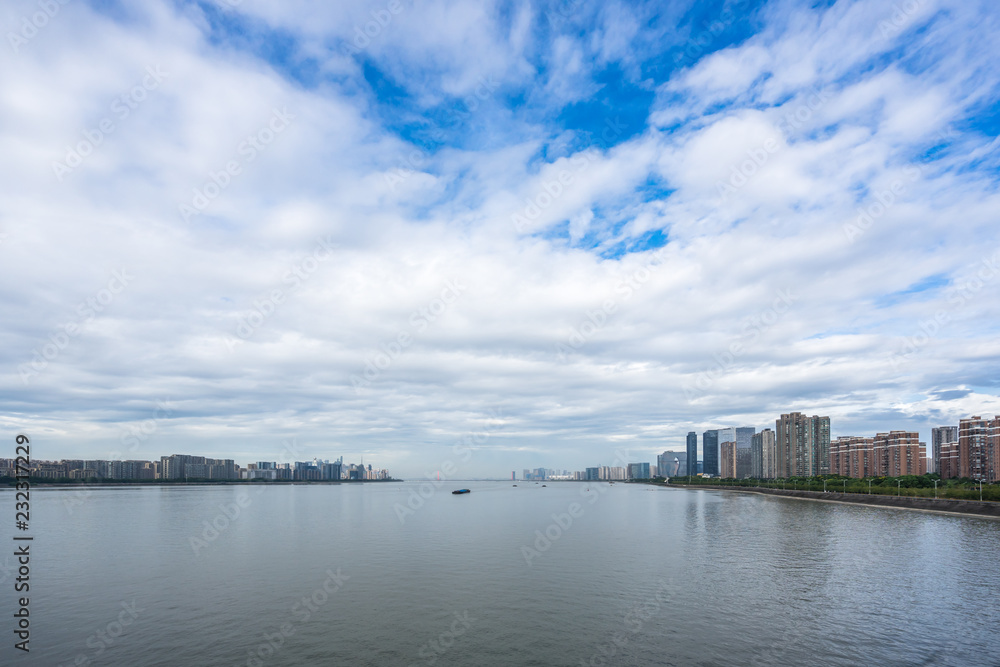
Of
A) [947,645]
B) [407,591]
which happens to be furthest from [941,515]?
[407,591]

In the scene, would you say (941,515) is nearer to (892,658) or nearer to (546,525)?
(546,525)

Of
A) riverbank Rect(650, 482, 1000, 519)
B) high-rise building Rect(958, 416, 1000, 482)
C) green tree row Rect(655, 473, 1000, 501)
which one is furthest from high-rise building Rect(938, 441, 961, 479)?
riverbank Rect(650, 482, 1000, 519)

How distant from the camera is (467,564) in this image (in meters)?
43.2

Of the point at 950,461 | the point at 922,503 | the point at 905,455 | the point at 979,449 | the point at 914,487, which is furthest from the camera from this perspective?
the point at 905,455

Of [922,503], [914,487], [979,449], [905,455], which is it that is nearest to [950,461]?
[905,455]

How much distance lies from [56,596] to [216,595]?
9834 millimetres

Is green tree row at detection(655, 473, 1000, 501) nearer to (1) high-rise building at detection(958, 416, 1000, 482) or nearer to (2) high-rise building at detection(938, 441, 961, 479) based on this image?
(1) high-rise building at detection(958, 416, 1000, 482)

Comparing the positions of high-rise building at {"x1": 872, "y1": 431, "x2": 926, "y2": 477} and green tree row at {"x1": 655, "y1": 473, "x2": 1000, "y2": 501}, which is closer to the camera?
green tree row at {"x1": 655, "y1": 473, "x2": 1000, "y2": 501}

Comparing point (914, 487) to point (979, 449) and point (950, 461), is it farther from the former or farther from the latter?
point (950, 461)

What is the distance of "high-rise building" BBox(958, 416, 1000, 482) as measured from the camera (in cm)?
15438

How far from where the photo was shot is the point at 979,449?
163 m

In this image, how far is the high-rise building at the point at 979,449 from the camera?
506 ft

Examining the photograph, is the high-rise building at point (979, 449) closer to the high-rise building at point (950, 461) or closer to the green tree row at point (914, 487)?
the high-rise building at point (950, 461)

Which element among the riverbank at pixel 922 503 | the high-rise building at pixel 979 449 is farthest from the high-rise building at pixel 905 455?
the riverbank at pixel 922 503
